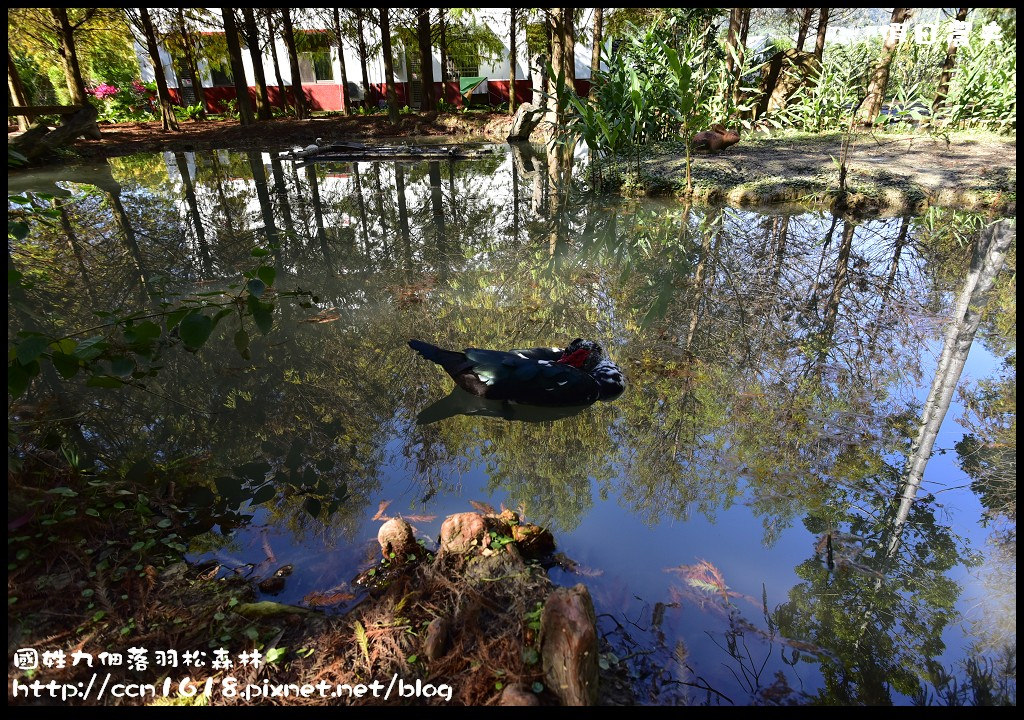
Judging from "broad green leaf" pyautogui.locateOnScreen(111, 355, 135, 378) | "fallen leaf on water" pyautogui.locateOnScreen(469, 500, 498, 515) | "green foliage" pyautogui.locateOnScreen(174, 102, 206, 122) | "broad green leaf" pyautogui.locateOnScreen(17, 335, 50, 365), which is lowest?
"fallen leaf on water" pyautogui.locateOnScreen(469, 500, 498, 515)

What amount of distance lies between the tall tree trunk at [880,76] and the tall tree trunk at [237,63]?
16486 mm

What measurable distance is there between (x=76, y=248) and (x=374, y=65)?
22.1 m

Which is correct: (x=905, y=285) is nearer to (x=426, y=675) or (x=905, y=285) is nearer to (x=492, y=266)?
(x=492, y=266)

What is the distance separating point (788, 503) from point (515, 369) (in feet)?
5.47

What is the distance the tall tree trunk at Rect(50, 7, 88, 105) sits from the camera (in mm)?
14805

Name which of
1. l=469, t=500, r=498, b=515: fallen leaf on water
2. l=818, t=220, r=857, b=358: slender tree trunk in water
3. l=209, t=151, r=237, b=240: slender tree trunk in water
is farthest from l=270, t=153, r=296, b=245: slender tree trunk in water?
l=818, t=220, r=857, b=358: slender tree trunk in water

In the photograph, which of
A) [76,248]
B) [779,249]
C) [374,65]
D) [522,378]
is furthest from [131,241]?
[374,65]

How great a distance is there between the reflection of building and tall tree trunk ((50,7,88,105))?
5.98 m

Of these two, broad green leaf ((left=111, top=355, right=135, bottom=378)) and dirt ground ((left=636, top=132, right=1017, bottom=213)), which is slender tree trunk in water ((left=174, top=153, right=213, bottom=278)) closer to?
broad green leaf ((left=111, top=355, right=135, bottom=378))

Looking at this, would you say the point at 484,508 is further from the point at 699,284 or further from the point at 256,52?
the point at 256,52

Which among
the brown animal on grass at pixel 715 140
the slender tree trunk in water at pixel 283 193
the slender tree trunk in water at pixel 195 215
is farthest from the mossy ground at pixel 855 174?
the slender tree trunk in water at pixel 195 215

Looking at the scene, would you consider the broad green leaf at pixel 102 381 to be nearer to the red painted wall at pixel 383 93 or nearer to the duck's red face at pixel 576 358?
the duck's red face at pixel 576 358

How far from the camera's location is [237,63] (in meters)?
16.3

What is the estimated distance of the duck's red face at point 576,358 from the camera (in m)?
3.67
